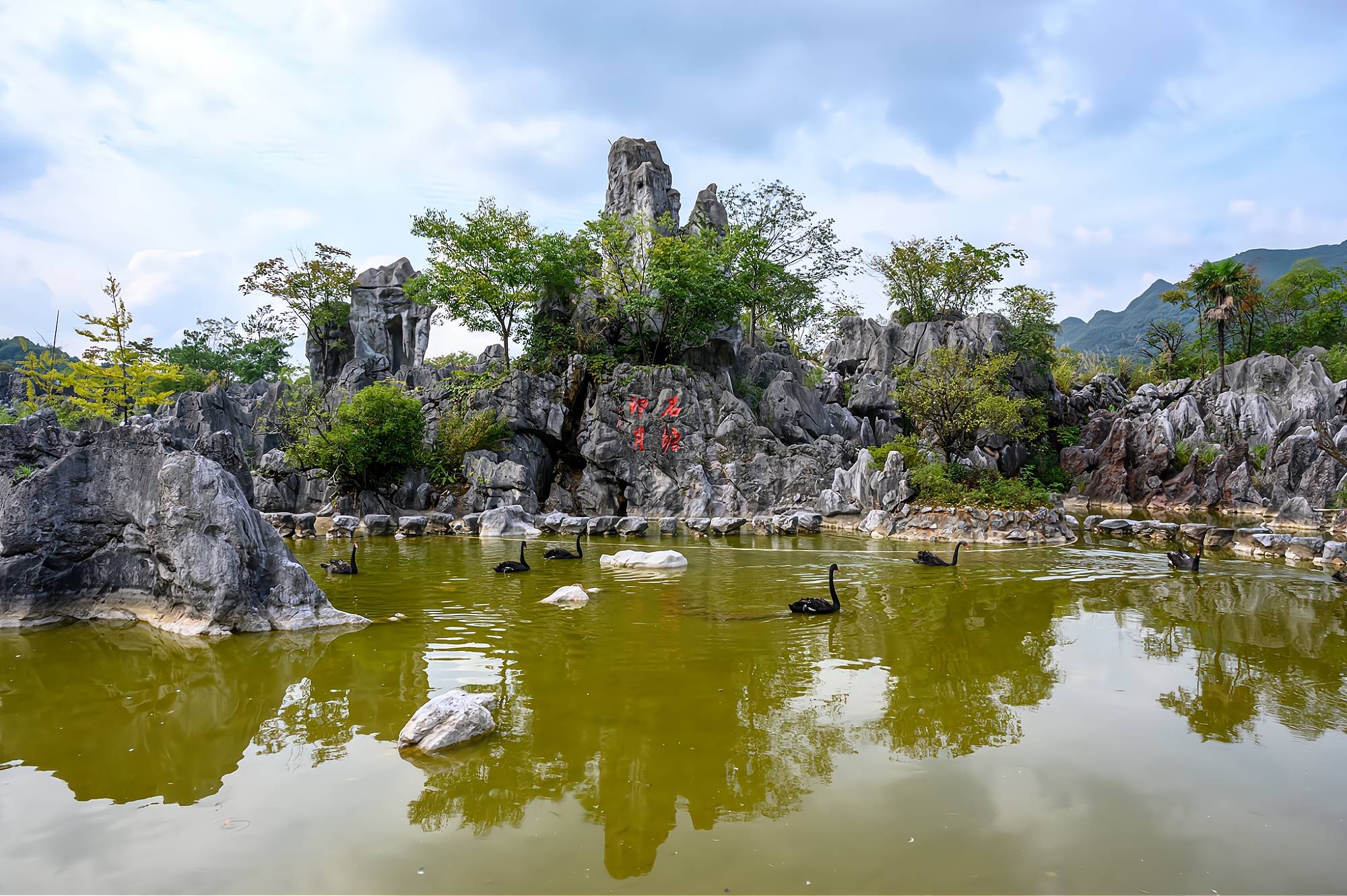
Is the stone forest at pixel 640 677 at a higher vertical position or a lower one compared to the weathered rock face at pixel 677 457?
lower

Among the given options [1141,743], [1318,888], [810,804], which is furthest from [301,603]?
[1318,888]

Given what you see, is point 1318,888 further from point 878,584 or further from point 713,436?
point 713,436

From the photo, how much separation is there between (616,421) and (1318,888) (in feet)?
88.2

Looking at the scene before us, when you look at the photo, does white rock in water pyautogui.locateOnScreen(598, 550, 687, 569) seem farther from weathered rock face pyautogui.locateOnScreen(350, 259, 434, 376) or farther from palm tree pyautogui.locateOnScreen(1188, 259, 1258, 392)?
palm tree pyautogui.locateOnScreen(1188, 259, 1258, 392)

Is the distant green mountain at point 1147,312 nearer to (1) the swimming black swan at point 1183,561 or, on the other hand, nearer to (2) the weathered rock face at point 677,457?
(2) the weathered rock face at point 677,457

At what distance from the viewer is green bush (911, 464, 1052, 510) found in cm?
2098

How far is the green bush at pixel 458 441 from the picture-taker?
2842cm

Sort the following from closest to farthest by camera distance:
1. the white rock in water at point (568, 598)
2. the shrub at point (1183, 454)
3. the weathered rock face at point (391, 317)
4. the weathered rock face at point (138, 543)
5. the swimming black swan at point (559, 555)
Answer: the weathered rock face at point (138, 543) < the white rock in water at point (568, 598) < the swimming black swan at point (559, 555) < the shrub at point (1183, 454) < the weathered rock face at point (391, 317)

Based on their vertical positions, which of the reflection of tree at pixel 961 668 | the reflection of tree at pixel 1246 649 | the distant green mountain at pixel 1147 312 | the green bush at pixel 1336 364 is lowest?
the reflection of tree at pixel 1246 649

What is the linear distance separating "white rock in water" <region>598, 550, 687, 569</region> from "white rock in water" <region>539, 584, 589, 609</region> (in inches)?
150

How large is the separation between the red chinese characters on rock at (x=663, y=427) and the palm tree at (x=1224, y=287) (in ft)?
99.5

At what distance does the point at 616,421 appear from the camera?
29.8 metres

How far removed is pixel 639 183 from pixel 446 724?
3524 cm

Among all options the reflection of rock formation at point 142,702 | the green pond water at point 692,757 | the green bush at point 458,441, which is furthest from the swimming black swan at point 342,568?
the green bush at point 458,441
